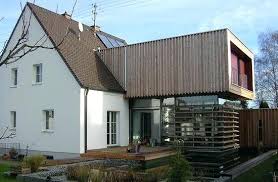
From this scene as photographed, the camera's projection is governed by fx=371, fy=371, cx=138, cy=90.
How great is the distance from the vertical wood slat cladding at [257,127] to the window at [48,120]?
11922 millimetres

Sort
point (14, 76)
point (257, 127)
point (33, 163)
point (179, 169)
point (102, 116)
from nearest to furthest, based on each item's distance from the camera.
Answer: point (179, 169), point (33, 163), point (102, 116), point (14, 76), point (257, 127)

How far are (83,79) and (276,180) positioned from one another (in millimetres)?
11191

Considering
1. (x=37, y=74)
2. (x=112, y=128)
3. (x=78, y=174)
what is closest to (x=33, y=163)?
(x=78, y=174)

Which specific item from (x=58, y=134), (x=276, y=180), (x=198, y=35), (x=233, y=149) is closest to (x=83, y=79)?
(x=58, y=134)

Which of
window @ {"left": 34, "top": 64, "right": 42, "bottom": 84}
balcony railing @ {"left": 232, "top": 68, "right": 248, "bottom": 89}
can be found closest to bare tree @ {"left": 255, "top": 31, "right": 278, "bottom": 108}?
balcony railing @ {"left": 232, "top": 68, "right": 248, "bottom": 89}

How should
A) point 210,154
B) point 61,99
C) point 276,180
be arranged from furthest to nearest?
point 61,99 < point 210,154 < point 276,180

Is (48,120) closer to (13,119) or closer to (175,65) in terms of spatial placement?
(13,119)

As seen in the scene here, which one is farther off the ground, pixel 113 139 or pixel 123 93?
pixel 123 93

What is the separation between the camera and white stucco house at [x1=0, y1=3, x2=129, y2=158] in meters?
19.2

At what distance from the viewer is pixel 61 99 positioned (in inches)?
784

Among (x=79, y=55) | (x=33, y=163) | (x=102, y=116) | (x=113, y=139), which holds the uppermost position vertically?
(x=79, y=55)

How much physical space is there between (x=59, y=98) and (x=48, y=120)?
5.57 feet

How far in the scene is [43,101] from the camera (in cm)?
2089

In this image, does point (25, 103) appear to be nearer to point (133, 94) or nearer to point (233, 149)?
point (133, 94)
